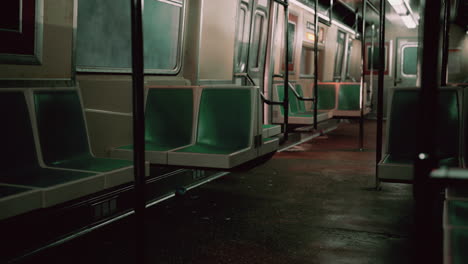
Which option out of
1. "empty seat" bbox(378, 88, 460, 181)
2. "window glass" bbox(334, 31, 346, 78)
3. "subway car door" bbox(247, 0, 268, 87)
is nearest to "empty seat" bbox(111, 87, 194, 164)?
"empty seat" bbox(378, 88, 460, 181)

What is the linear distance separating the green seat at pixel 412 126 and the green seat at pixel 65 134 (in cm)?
208

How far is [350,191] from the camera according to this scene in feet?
15.6

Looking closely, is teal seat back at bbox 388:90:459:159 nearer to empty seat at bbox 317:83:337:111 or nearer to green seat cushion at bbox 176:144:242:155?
green seat cushion at bbox 176:144:242:155

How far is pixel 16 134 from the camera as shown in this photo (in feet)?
9.32

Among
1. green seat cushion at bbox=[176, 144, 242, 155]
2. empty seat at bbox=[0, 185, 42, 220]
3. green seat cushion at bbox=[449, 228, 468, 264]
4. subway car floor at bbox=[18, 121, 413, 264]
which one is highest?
green seat cushion at bbox=[176, 144, 242, 155]

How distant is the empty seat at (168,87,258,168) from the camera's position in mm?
3656

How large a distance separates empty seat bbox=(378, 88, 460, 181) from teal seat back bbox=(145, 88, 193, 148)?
1.69m

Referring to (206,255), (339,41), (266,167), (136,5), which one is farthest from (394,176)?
(339,41)

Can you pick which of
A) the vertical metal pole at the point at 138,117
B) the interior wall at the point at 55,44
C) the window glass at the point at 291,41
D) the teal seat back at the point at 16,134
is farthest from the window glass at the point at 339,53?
the vertical metal pole at the point at 138,117

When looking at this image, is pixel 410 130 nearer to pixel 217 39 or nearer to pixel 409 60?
pixel 217 39

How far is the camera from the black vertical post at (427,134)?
30.1 inches

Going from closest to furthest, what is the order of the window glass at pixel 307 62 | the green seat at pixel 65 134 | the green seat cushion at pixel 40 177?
1. the green seat cushion at pixel 40 177
2. the green seat at pixel 65 134
3. the window glass at pixel 307 62

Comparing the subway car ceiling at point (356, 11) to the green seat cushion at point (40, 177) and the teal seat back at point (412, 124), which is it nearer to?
the teal seat back at point (412, 124)

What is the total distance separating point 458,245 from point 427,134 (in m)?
0.92
